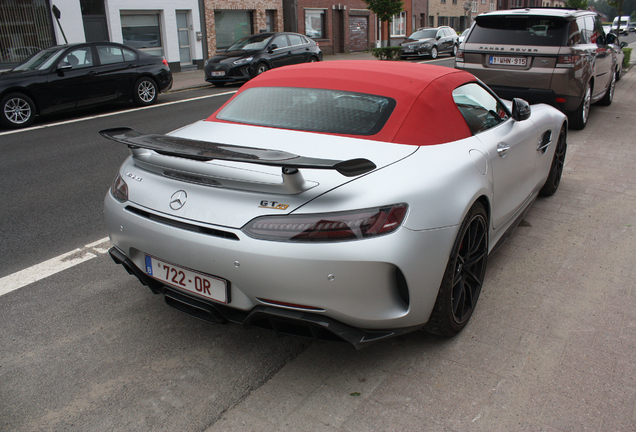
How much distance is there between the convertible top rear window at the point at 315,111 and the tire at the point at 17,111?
329 inches

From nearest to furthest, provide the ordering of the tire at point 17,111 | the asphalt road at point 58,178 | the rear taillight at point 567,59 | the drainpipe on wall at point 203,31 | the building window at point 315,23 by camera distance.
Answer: the asphalt road at point 58,178 → the rear taillight at point 567,59 → the tire at point 17,111 → the drainpipe on wall at point 203,31 → the building window at point 315,23

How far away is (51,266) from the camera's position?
3.93 meters

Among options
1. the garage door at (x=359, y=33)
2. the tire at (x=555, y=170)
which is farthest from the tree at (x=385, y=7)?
the tire at (x=555, y=170)

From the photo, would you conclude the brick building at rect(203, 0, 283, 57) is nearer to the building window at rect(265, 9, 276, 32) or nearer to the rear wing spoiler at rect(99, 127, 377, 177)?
the building window at rect(265, 9, 276, 32)

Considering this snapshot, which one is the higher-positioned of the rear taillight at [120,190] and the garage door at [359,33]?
the garage door at [359,33]

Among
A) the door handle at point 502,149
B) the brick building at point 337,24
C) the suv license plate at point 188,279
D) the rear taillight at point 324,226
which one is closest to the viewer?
the rear taillight at point 324,226

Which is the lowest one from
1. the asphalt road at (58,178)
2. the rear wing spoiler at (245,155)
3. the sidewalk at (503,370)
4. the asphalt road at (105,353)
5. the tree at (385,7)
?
the sidewalk at (503,370)

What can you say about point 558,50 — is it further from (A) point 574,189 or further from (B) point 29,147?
(B) point 29,147

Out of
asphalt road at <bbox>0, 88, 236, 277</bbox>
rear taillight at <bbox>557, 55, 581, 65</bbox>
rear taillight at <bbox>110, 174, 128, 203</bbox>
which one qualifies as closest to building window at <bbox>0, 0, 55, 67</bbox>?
asphalt road at <bbox>0, 88, 236, 277</bbox>

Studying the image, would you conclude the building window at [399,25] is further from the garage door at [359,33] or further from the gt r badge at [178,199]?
the gt r badge at [178,199]

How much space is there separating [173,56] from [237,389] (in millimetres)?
21750

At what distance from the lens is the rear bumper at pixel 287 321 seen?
2385 millimetres

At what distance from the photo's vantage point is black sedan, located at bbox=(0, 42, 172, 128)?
1034 cm

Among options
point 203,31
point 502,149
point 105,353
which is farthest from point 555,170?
point 203,31
